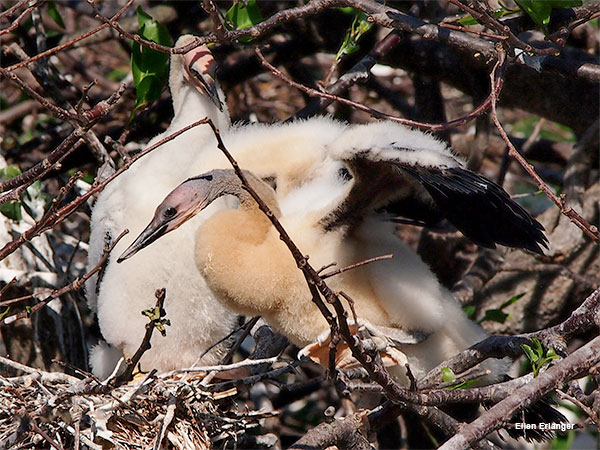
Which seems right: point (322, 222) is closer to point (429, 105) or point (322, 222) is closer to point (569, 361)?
point (569, 361)

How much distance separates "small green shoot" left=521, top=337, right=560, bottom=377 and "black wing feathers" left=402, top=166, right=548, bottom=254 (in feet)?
0.80

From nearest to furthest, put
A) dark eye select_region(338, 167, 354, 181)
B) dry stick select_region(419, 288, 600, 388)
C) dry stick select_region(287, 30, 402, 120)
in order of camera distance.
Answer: dry stick select_region(419, 288, 600, 388) < dark eye select_region(338, 167, 354, 181) < dry stick select_region(287, 30, 402, 120)

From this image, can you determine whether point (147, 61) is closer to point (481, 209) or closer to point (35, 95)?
point (35, 95)

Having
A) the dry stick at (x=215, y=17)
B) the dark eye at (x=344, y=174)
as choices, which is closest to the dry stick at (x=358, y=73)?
the dark eye at (x=344, y=174)

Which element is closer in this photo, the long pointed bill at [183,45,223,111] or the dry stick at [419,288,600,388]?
the dry stick at [419,288,600,388]

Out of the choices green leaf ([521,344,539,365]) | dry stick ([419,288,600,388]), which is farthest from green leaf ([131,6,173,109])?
green leaf ([521,344,539,365])

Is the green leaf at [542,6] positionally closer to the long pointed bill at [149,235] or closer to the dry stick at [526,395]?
the dry stick at [526,395]

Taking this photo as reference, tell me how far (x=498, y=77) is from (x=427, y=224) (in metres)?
0.55

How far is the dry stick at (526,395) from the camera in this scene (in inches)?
62.2

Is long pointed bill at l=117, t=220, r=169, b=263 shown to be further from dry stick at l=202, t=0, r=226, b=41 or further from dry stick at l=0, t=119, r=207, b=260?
dry stick at l=202, t=0, r=226, b=41

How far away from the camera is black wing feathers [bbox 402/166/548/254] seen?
201 cm

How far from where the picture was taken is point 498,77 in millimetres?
2080

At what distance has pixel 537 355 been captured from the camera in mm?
2012

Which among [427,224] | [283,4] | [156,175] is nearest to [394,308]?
[427,224]
